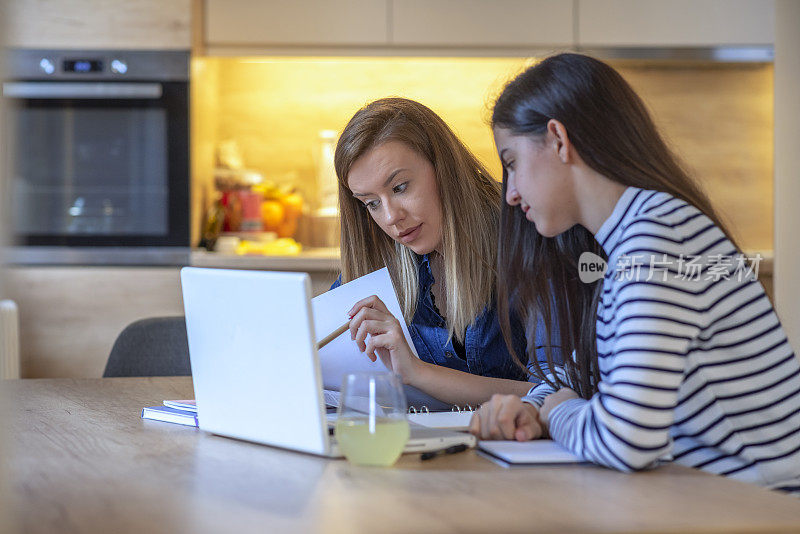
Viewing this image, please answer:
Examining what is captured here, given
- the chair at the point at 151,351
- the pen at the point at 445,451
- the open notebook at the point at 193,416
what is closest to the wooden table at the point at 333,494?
the pen at the point at 445,451

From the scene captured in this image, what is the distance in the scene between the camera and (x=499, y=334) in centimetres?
157

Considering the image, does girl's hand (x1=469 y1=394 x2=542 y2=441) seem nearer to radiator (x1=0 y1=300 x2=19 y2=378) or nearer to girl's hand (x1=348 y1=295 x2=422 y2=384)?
girl's hand (x1=348 y1=295 x2=422 y2=384)

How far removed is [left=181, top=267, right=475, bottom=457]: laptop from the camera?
35.4 inches

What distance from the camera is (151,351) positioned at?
1.92m

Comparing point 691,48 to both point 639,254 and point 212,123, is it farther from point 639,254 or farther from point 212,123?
point 639,254

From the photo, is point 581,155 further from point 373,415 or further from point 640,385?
point 373,415

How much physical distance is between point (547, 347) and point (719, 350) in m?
0.30

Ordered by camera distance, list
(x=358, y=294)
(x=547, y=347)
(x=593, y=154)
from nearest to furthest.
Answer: (x=593, y=154)
(x=547, y=347)
(x=358, y=294)

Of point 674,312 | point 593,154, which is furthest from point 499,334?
point 674,312

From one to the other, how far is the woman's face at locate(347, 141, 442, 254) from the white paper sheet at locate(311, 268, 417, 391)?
0.21 meters

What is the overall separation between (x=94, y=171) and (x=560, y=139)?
224 centimetres

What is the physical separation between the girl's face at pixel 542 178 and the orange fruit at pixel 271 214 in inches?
84.1

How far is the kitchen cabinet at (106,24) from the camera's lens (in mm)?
2830

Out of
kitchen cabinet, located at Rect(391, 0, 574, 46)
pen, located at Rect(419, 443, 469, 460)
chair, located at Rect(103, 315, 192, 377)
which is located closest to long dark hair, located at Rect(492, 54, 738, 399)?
pen, located at Rect(419, 443, 469, 460)
